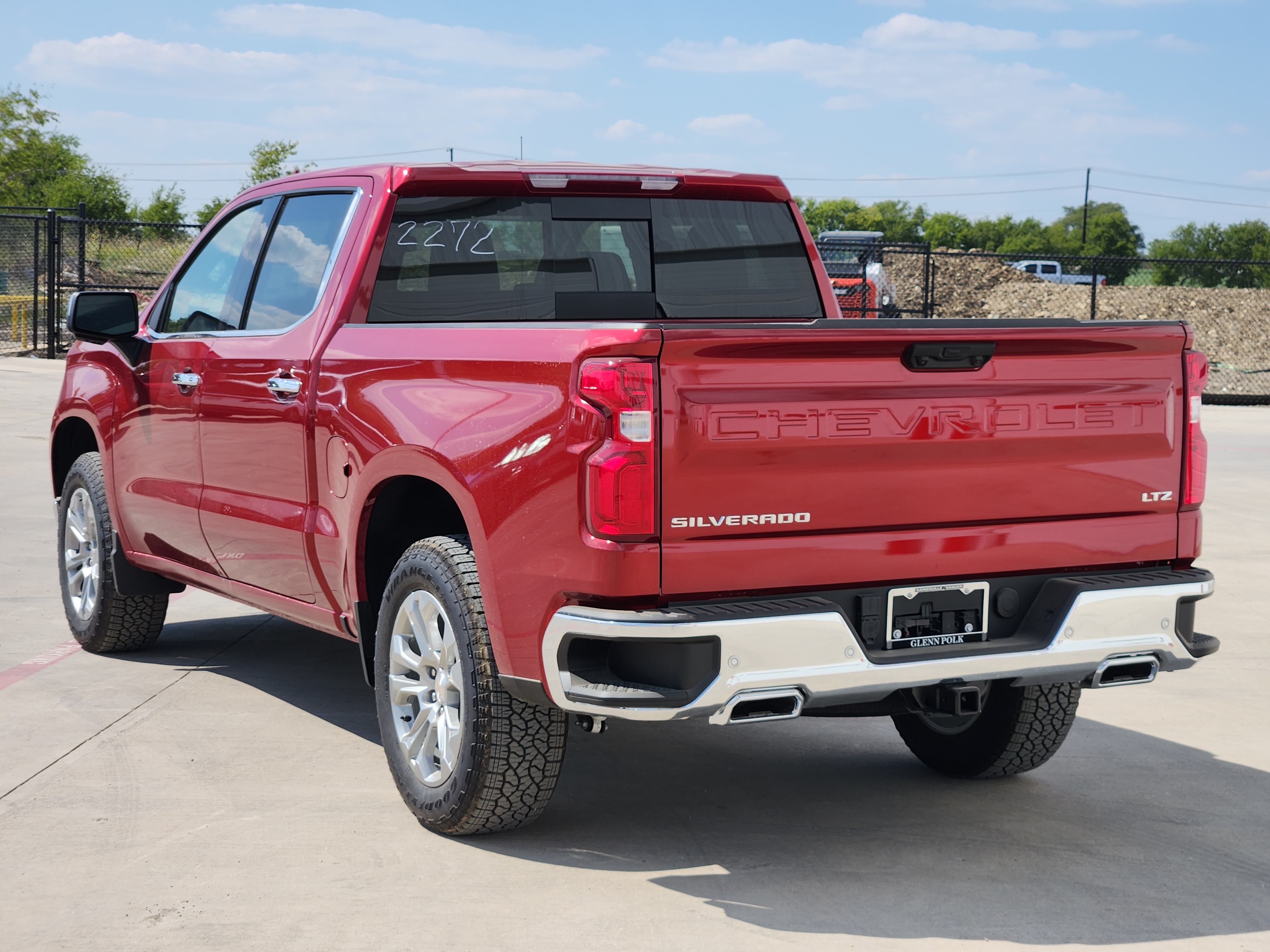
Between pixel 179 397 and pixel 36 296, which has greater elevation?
pixel 36 296

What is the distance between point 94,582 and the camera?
664 cm

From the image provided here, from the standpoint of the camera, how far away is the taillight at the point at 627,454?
11.6 feet

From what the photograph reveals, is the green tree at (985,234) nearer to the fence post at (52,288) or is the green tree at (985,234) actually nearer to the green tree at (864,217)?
the green tree at (864,217)

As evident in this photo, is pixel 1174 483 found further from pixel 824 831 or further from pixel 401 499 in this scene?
pixel 401 499


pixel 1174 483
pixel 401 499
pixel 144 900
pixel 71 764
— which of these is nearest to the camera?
pixel 144 900

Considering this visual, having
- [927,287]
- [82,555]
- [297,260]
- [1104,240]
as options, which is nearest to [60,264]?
[927,287]

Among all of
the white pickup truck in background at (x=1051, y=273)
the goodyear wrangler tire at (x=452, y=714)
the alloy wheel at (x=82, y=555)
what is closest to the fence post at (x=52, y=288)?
the alloy wheel at (x=82, y=555)

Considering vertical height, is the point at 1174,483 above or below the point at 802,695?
above

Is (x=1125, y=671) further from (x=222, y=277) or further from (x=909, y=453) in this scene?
(x=222, y=277)

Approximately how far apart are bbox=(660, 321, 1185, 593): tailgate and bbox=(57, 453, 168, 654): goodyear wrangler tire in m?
3.85

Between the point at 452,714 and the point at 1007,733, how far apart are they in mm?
1958

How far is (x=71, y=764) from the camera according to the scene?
5012mm

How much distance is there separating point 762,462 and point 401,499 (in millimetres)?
1527

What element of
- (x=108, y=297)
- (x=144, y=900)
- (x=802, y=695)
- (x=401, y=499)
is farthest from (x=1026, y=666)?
(x=108, y=297)
